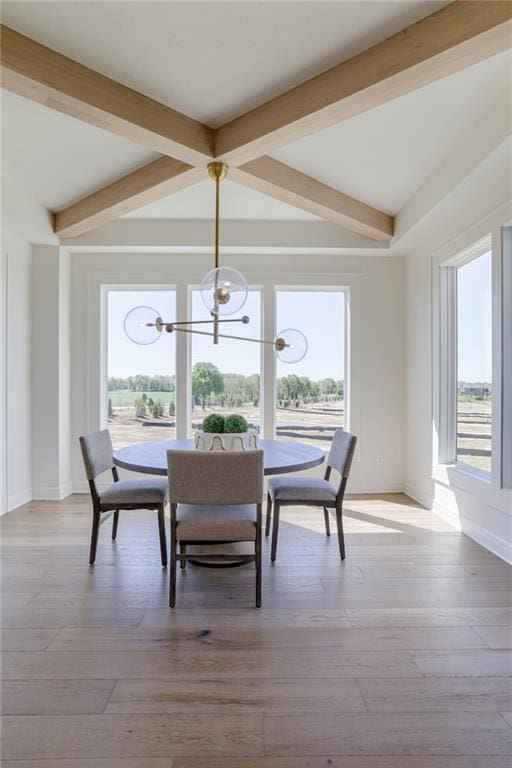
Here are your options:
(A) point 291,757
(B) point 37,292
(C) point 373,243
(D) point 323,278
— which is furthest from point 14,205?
(A) point 291,757

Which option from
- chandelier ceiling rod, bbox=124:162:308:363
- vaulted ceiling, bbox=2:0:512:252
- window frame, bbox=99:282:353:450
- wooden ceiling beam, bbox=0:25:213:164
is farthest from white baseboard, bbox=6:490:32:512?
wooden ceiling beam, bbox=0:25:213:164

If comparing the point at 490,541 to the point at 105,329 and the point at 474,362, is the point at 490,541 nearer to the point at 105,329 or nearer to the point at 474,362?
the point at 474,362

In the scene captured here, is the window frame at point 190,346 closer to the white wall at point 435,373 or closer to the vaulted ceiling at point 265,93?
the vaulted ceiling at point 265,93

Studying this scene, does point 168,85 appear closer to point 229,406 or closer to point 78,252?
point 78,252

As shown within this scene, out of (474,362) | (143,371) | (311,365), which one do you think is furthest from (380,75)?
(143,371)

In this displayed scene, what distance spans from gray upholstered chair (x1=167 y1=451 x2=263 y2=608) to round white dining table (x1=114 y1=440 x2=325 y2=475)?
205 millimetres

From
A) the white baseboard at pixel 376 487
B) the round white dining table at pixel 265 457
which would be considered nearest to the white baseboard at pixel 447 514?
the white baseboard at pixel 376 487

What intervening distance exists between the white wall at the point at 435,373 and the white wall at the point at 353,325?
158 mm

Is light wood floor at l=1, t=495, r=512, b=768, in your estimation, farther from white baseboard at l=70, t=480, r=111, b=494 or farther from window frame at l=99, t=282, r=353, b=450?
window frame at l=99, t=282, r=353, b=450

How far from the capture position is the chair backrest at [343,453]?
298cm

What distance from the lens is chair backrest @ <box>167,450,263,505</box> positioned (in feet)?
7.43

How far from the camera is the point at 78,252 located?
468 cm

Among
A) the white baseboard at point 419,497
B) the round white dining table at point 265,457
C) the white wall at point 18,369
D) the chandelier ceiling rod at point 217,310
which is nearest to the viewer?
the round white dining table at point 265,457

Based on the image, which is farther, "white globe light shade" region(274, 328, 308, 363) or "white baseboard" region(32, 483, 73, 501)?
"white baseboard" region(32, 483, 73, 501)
